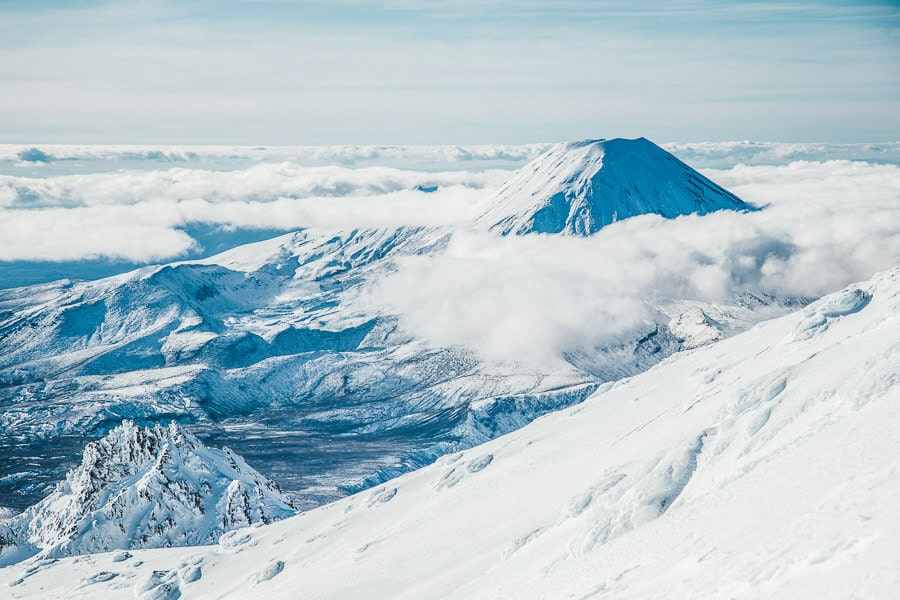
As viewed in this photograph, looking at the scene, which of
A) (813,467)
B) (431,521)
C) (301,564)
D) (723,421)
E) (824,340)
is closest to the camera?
(813,467)

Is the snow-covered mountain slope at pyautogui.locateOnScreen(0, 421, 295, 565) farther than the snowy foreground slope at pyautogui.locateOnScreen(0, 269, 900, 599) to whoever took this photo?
Yes

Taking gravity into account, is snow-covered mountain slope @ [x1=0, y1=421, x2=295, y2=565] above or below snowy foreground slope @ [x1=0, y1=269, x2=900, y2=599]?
below

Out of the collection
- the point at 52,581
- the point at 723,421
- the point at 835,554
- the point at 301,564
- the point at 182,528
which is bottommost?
the point at 182,528

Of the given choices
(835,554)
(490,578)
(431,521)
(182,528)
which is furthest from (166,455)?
(835,554)

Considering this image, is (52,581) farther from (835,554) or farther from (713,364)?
(835,554)

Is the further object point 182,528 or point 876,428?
point 182,528
